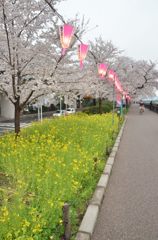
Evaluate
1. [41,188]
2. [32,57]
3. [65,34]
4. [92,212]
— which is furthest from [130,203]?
[32,57]

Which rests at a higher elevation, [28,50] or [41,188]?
[28,50]

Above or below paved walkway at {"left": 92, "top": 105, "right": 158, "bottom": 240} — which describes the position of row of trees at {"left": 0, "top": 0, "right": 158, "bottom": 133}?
above

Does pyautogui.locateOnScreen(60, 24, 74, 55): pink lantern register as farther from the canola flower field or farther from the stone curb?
the stone curb

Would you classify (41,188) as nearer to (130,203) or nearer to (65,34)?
(130,203)

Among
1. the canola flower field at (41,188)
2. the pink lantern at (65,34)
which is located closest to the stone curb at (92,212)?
the canola flower field at (41,188)

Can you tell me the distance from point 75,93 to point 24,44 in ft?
10.4

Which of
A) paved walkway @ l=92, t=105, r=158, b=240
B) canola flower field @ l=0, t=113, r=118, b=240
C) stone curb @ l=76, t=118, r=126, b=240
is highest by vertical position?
canola flower field @ l=0, t=113, r=118, b=240

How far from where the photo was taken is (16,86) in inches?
400

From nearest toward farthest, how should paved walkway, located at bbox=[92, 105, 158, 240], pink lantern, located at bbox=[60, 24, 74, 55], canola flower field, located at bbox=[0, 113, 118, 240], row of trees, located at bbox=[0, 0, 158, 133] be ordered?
canola flower field, located at bbox=[0, 113, 118, 240], paved walkway, located at bbox=[92, 105, 158, 240], pink lantern, located at bbox=[60, 24, 74, 55], row of trees, located at bbox=[0, 0, 158, 133]

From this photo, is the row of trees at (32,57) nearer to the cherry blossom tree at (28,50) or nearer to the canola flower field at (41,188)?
the cherry blossom tree at (28,50)

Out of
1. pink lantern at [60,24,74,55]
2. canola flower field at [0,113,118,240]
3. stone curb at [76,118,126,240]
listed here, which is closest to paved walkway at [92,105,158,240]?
stone curb at [76,118,126,240]

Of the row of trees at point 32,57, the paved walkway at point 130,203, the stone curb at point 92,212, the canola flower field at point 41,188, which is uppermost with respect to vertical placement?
the row of trees at point 32,57

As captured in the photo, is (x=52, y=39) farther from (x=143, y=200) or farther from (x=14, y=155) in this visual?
(x=143, y=200)

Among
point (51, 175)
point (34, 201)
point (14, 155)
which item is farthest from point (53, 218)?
point (14, 155)
